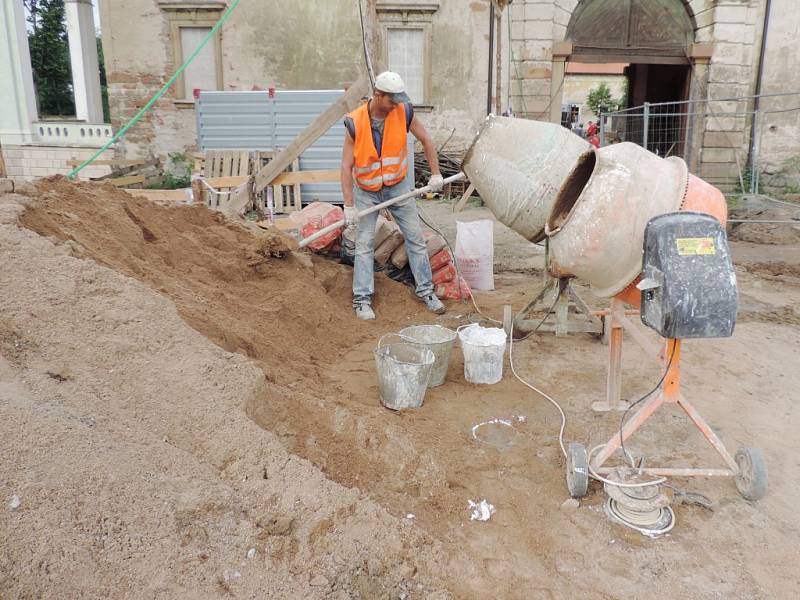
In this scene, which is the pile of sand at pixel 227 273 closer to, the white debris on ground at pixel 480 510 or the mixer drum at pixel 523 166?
the white debris on ground at pixel 480 510

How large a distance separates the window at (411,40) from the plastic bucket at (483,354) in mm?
8984

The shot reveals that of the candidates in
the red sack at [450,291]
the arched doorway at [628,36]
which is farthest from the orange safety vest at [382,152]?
the arched doorway at [628,36]

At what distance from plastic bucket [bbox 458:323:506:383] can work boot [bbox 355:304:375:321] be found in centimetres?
132

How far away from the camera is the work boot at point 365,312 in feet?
17.1

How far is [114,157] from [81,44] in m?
2.79

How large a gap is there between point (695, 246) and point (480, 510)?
56.0 inches

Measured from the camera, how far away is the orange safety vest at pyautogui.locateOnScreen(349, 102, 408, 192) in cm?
490

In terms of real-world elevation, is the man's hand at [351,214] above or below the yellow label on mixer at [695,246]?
below

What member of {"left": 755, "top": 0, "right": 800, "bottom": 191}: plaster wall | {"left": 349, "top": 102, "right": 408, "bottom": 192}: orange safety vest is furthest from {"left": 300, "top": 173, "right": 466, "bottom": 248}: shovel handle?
{"left": 755, "top": 0, "right": 800, "bottom": 191}: plaster wall

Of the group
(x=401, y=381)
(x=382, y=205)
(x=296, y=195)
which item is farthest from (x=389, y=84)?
(x=296, y=195)

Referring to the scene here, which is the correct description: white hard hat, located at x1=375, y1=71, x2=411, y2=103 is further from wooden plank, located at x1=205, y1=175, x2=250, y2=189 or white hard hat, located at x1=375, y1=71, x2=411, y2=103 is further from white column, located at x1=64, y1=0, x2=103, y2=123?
white column, located at x1=64, y1=0, x2=103, y2=123

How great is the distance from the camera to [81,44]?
13344 millimetres

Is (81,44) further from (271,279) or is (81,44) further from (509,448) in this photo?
(509,448)

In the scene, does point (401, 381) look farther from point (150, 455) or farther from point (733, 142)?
point (733, 142)
